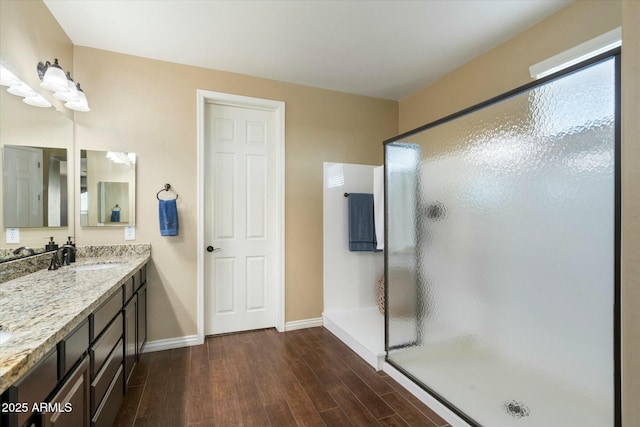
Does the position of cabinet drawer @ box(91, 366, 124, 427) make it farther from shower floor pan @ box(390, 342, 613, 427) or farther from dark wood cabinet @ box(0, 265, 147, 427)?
shower floor pan @ box(390, 342, 613, 427)

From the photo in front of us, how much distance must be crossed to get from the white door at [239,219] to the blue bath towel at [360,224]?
35.3 inches

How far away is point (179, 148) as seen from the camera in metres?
2.74

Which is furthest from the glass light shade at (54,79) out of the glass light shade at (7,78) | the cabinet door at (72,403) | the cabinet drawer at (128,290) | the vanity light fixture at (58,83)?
the cabinet door at (72,403)

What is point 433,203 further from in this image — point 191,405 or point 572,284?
point 191,405

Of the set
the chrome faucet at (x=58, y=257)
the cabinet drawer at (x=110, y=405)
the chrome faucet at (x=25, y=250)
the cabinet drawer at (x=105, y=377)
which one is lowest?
the cabinet drawer at (x=110, y=405)

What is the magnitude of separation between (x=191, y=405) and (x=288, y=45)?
112 inches

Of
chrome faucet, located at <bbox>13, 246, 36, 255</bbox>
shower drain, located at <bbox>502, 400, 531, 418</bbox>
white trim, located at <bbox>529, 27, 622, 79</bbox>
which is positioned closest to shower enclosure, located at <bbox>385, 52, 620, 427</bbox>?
shower drain, located at <bbox>502, 400, 531, 418</bbox>

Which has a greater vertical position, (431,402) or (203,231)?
(203,231)

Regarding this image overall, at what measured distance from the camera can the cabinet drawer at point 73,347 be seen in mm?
997

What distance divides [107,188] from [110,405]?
175 centimetres

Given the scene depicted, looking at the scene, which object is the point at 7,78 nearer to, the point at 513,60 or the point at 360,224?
the point at 360,224

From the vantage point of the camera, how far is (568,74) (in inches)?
47.3

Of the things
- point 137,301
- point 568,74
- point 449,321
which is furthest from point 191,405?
point 568,74

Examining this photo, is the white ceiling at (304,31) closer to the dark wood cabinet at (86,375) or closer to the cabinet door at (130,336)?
the dark wood cabinet at (86,375)
